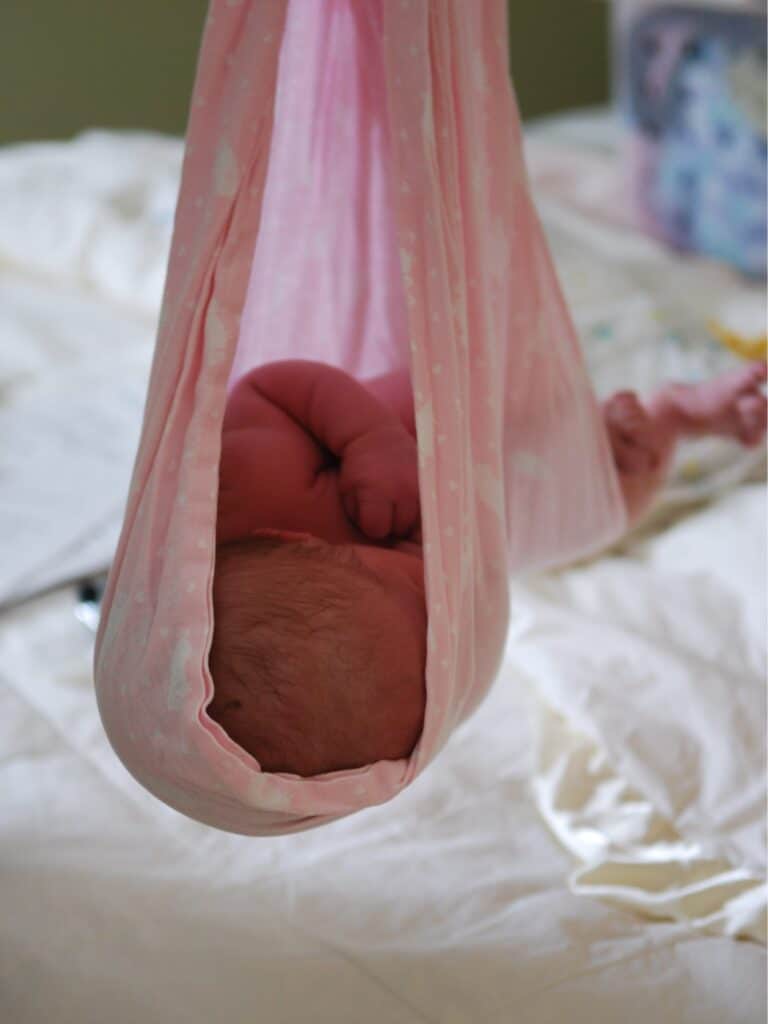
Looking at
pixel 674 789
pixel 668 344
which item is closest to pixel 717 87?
pixel 668 344

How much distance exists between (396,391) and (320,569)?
230 millimetres

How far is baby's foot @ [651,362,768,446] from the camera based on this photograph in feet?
3.07

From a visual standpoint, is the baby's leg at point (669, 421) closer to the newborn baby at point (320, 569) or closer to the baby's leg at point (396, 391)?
the newborn baby at point (320, 569)

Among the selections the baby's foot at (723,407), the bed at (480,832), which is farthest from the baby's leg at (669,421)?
the bed at (480,832)

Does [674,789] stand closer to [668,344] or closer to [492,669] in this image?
[492,669]

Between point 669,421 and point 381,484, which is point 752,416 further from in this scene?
point 381,484

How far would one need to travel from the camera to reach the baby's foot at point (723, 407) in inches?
36.9

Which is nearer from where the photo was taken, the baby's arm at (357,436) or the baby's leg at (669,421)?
the baby's arm at (357,436)

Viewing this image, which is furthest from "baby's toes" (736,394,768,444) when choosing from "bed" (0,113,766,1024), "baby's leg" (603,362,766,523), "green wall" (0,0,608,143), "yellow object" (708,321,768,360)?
"green wall" (0,0,608,143)

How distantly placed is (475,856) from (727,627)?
36 centimetres

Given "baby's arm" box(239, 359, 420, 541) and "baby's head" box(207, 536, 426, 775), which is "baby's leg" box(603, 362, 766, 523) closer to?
"baby's arm" box(239, 359, 420, 541)

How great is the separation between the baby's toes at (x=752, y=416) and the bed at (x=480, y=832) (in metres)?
0.22

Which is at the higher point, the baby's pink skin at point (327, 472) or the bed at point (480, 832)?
the baby's pink skin at point (327, 472)

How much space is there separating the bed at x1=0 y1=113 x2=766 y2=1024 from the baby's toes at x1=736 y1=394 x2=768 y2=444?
22cm
